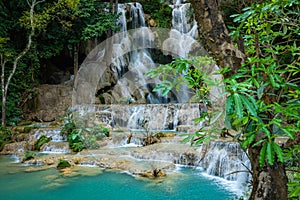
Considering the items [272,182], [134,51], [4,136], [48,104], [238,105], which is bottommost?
[4,136]

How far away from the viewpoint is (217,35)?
61.9 inches

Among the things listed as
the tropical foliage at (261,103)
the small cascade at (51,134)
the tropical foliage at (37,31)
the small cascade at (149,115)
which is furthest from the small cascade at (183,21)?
the tropical foliage at (261,103)

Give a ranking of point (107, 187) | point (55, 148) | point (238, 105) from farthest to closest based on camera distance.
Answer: point (55, 148) < point (107, 187) < point (238, 105)

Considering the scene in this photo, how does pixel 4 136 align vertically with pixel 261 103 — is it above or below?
below

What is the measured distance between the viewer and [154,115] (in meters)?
11.0

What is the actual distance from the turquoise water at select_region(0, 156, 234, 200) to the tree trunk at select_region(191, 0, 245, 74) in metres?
3.20

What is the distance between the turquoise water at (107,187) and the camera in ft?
14.1

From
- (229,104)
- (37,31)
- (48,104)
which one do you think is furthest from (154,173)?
(37,31)

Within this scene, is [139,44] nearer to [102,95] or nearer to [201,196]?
[102,95]

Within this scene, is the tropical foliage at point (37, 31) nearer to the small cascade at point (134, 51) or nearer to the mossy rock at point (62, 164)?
the small cascade at point (134, 51)

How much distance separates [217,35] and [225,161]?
175 inches

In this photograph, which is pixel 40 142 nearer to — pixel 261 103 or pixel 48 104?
pixel 48 104

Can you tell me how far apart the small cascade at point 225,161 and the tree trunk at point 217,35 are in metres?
4.06

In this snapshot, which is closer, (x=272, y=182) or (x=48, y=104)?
(x=272, y=182)
